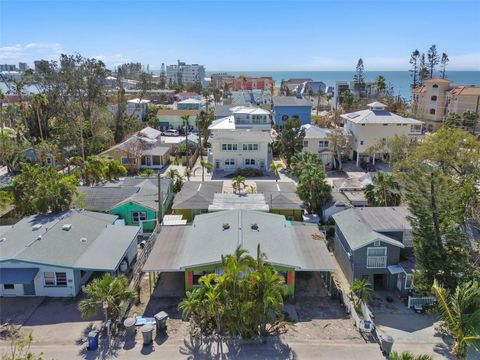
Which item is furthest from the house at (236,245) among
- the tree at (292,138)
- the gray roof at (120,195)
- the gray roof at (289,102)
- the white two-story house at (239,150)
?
the gray roof at (289,102)

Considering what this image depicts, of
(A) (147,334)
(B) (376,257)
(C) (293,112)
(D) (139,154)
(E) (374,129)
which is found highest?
(C) (293,112)

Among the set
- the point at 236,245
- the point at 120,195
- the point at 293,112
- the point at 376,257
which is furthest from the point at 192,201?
the point at 293,112

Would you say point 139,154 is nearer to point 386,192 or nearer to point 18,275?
point 18,275

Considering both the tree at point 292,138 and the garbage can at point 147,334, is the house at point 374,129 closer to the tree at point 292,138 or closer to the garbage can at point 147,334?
the tree at point 292,138

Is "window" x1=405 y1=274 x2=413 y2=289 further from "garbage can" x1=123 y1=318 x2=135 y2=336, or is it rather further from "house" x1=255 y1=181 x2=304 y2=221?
"garbage can" x1=123 y1=318 x2=135 y2=336

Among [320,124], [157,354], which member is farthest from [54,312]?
[320,124]

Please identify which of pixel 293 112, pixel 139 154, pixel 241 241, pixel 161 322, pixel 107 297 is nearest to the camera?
pixel 107 297

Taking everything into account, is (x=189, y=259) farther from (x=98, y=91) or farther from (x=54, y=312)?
(x=98, y=91)
